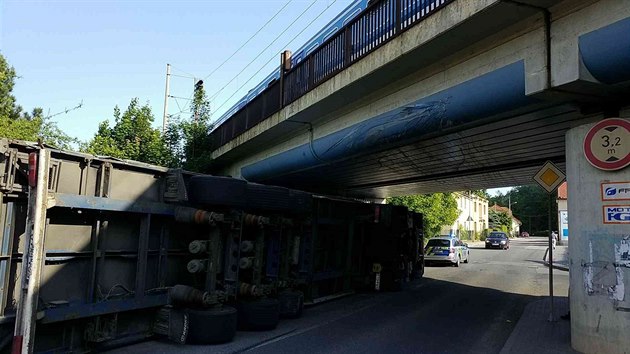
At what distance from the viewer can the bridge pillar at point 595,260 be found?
6.44 meters

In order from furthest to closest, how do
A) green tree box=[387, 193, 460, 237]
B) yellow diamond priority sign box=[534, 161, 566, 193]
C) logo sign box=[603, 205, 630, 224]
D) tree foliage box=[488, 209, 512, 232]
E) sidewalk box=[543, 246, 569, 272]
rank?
tree foliage box=[488, 209, 512, 232] < green tree box=[387, 193, 460, 237] < sidewalk box=[543, 246, 569, 272] < yellow diamond priority sign box=[534, 161, 566, 193] < logo sign box=[603, 205, 630, 224]

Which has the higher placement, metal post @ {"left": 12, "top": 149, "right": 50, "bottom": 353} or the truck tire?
the truck tire

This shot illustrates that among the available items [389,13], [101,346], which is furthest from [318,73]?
[101,346]

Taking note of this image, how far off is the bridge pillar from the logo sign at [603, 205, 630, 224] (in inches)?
0.5

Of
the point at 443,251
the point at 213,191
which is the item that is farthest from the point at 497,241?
the point at 213,191

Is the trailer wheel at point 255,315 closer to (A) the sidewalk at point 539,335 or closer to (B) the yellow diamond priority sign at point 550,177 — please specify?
(A) the sidewalk at point 539,335

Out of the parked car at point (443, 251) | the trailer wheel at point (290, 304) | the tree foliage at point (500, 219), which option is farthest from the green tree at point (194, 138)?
the tree foliage at point (500, 219)

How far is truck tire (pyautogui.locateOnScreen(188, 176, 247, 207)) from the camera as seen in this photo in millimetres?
7879

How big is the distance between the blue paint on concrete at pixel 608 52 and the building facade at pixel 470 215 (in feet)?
202

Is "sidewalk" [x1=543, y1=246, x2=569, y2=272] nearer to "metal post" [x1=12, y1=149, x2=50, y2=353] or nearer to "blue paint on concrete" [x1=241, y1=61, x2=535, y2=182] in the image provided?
"blue paint on concrete" [x1=241, y1=61, x2=535, y2=182]

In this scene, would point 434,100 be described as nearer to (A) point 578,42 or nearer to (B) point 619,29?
(A) point 578,42

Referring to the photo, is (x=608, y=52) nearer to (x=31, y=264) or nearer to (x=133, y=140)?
(x=31, y=264)

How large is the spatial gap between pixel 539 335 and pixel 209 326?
5.69m

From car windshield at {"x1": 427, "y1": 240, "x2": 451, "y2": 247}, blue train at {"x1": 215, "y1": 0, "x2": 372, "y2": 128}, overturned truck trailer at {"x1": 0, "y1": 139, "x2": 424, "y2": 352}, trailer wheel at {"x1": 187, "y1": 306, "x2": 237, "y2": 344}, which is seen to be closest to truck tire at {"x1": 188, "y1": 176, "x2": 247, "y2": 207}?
overturned truck trailer at {"x1": 0, "y1": 139, "x2": 424, "y2": 352}
